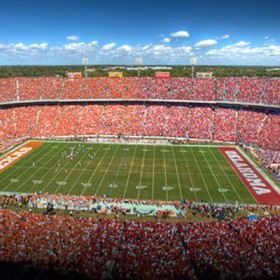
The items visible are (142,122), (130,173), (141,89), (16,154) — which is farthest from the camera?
(141,89)

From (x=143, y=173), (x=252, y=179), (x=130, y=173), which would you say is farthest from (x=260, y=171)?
(x=130, y=173)

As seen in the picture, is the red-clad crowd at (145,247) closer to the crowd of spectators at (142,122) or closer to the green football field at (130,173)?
the green football field at (130,173)

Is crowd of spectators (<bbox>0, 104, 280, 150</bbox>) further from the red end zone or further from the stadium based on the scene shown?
the red end zone

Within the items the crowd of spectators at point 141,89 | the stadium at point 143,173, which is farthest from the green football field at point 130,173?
the crowd of spectators at point 141,89

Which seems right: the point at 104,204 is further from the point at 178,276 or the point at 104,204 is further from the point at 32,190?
the point at 178,276

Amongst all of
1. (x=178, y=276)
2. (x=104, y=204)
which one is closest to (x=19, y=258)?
(x=178, y=276)

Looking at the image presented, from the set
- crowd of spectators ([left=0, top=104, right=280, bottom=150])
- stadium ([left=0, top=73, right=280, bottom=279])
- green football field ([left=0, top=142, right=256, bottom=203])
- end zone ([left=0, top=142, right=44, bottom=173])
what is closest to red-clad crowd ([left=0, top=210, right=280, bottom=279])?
stadium ([left=0, top=73, right=280, bottom=279])

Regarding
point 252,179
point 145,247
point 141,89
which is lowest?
point 252,179

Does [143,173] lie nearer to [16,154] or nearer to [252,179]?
[252,179]
